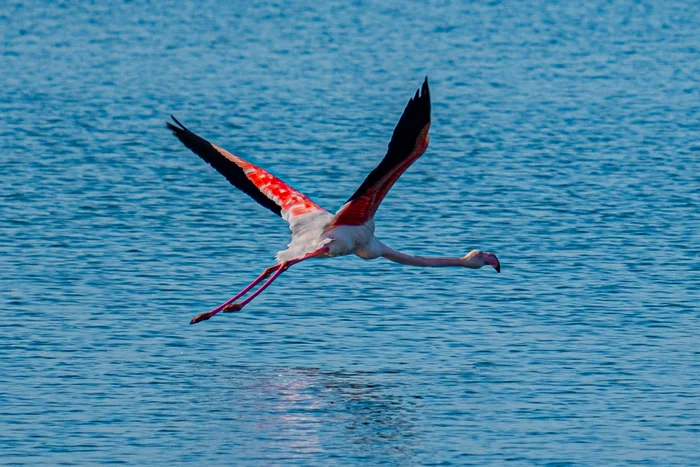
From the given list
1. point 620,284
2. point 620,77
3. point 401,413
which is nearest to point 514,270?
point 620,284

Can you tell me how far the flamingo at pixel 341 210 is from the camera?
14.2 metres

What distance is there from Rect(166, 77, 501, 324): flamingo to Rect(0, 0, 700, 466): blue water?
69cm

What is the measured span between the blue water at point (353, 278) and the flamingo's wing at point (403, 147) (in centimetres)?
154

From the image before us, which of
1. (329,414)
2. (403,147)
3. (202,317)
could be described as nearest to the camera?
(329,414)

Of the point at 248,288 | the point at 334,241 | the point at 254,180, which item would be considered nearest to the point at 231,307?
the point at 248,288

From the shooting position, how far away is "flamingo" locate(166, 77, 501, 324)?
14203mm

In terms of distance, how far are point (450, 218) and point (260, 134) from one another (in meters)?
9.20

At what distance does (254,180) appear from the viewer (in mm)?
17734

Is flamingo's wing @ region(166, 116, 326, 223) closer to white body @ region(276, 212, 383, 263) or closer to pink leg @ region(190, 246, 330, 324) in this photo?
white body @ region(276, 212, 383, 263)

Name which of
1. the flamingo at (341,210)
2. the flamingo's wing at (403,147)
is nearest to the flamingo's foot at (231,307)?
the flamingo at (341,210)

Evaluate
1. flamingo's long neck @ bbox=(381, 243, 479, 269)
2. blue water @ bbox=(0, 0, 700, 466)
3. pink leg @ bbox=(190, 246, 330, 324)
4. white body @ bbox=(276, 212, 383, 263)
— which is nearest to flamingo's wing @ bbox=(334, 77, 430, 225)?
white body @ bbox=(276, 212, 383, 263)

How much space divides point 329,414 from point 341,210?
2733mm

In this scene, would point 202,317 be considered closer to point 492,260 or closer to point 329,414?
point 329,414

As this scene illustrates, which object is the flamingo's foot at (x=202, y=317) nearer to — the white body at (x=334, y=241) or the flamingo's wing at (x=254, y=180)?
the white body at (x=334, y=241)
